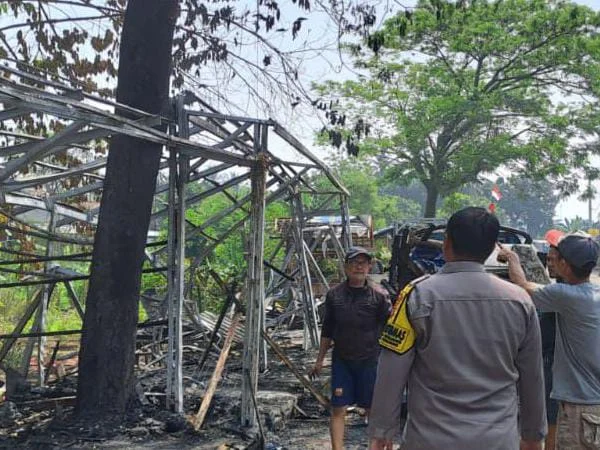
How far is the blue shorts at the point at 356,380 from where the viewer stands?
534 centimetres

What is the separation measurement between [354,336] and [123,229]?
2298mm

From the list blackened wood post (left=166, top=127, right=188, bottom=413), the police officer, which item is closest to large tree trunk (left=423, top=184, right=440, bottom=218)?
blackened wood post (left=166, top=127, right=188, bottom=413)

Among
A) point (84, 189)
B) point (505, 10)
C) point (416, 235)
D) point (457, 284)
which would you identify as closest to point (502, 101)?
point (505, 10)

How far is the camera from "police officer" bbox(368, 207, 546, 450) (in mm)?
2465

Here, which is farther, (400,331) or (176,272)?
(176,272)

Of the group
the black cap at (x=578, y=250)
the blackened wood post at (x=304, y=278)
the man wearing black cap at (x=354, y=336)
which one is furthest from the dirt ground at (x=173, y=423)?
the black cap at (x=578, y=250)

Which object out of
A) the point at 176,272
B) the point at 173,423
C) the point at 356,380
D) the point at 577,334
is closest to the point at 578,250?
the point at 577,334

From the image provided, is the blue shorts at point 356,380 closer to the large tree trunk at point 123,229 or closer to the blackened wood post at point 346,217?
the large tree trunk at point 123,229

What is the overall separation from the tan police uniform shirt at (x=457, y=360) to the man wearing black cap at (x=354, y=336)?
9.02ft

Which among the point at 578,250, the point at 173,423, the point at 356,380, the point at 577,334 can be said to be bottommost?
the point at 173,423

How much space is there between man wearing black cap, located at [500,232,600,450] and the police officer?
1.05 meters

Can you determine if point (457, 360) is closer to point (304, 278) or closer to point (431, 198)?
point (304, 278)

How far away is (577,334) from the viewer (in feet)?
12.0

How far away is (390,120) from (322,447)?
23.4 m
